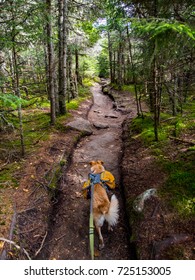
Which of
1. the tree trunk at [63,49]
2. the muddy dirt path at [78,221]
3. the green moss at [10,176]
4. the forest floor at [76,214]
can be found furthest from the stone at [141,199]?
the tree trunk at [63,49]

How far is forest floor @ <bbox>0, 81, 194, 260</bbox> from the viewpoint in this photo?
12.9ft

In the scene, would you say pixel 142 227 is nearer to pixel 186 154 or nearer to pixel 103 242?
pixel 103 242

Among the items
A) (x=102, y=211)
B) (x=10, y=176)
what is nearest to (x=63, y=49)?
(x=10, y=176)

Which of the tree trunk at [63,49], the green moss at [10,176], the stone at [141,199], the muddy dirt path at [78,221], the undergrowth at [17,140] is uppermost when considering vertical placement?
the tree trunk at [63,49]

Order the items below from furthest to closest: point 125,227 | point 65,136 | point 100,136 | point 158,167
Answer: point 100,136 → point 65,136 → point 158,167 → point 125,227

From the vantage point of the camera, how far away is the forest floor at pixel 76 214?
3.92 m

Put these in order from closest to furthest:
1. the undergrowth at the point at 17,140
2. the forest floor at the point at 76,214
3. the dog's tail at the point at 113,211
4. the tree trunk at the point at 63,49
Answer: the forest floor at the point at 76,214 → the dog's tail at the point at 113,211 → the undergrowth at the point at 17,140 → the tree trunk at the point at 63,49

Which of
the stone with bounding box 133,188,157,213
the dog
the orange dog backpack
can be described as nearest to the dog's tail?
the dog

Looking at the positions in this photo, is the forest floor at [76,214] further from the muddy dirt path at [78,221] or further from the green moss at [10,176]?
the green moss at [10,176]

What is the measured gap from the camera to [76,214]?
17.5 feet

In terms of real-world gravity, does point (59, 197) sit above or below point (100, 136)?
below

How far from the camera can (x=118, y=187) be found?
251 inches
